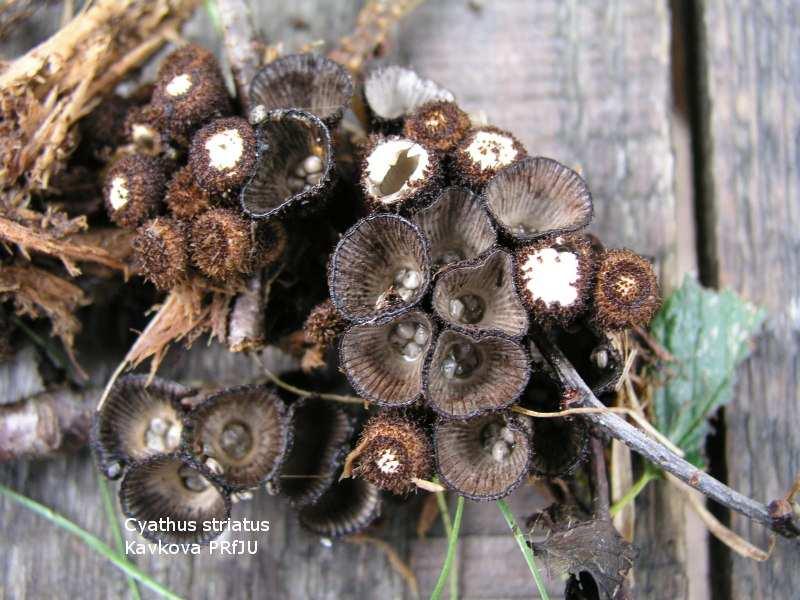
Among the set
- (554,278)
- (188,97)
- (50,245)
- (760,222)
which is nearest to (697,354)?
(760,222)

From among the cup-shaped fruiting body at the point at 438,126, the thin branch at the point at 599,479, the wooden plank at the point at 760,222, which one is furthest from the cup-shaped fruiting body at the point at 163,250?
the wooden plank at the point at 760,222

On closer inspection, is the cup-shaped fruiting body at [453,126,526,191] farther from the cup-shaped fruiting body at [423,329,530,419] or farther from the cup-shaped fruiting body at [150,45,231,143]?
the cup-shaped fruiting body at [150,45,231,143]

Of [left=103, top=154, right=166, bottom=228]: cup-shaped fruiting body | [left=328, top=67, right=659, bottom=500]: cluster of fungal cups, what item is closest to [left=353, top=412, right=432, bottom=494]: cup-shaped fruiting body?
[left=328, top=67, right=659, bottom=500]: cluster of fungal cups

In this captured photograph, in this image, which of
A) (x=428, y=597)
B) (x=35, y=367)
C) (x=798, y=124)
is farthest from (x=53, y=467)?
(x=798, y=124)

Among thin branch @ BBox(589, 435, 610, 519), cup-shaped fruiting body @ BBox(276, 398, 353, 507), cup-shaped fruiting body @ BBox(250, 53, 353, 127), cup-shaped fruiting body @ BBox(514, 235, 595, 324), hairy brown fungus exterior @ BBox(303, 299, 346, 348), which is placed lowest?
thin branch @ BBox(589, 435, 610, 519)

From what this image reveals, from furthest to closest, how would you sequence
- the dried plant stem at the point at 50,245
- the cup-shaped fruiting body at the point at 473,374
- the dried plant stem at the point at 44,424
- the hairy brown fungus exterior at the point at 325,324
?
the dried plant stem at the point at 44,424, the dried plant stem at the point at 50,245, the hairy brown fungus exterior at the point at 325,324, the cup-shaped fruiting body at the point at 473,374

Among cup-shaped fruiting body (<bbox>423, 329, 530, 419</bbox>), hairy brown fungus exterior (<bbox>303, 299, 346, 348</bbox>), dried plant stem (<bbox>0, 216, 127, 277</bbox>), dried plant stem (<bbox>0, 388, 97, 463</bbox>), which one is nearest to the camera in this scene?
cup-shaped fruiting body (<bbox>423, 329, 530, 419</bbox>)

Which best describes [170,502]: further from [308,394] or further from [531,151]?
[531,151]

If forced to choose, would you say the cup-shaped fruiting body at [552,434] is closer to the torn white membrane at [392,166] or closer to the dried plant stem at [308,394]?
the dried plant stem at [308,394]

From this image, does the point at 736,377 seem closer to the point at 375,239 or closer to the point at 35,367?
the point at 375,239
